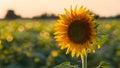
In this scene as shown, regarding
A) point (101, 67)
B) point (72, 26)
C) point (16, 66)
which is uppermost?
point (72, 26)

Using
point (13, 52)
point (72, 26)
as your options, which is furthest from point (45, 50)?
point (72, 26)

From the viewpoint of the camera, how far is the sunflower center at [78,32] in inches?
98.7

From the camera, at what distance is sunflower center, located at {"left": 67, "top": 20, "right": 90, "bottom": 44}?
251 cm

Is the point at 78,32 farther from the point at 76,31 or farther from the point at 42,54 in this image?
the point at 42,54

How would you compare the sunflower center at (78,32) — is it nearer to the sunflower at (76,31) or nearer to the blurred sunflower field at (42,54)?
the sunflower at (76,31)

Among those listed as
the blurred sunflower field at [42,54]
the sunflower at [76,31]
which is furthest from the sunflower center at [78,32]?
the blurred sunflower field at [42,54]

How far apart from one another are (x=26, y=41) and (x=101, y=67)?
677 centimetres

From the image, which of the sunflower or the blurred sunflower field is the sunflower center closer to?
the sunflower

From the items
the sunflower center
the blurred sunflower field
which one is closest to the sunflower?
the sunflower center

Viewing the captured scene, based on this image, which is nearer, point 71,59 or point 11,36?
point 71,59

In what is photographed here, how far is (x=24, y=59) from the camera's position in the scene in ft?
25.3

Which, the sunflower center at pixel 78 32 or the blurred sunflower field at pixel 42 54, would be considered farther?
the blurred sunflower field at pixel 42 54

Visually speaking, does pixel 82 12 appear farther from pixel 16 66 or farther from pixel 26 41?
pixel 26 41

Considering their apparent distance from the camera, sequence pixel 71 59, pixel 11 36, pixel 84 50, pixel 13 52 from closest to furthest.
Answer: pixel 84 50
pixel 71 59
pixel 13 52
pixel 11 36
